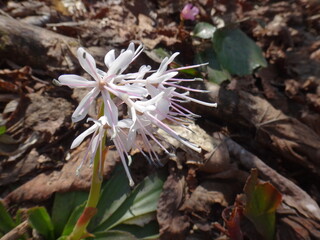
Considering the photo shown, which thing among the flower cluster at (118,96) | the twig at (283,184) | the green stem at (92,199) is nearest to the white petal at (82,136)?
the flower cluster at (118,96)

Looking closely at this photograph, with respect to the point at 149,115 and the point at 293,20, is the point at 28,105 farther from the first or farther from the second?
the point at 293,20

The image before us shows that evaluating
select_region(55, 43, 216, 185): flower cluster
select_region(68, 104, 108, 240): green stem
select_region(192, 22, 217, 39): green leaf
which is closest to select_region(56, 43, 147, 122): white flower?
select_region(55, 43, 216, 185): flower cluster

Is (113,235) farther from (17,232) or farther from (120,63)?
(120,63)

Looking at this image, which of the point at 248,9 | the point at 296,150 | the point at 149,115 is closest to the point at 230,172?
the point at 296,150

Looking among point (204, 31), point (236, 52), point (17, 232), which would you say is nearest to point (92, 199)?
point (17, 232)

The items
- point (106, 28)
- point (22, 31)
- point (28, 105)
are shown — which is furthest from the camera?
point (106, 28)

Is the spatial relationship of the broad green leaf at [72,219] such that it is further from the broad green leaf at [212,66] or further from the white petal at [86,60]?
the broad green leaf at [212,66]
